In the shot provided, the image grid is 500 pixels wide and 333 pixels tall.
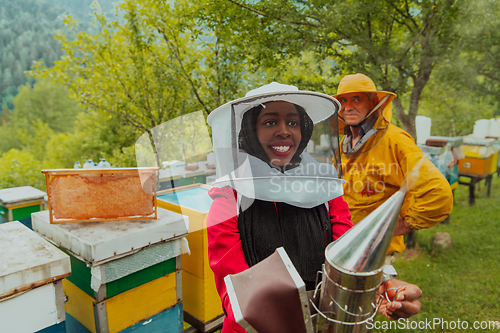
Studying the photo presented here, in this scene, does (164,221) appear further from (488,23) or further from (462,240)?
(462,240)

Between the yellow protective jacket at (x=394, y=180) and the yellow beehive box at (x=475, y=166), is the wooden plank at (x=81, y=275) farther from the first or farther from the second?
the yellow beehive box at (x=475, y=166)

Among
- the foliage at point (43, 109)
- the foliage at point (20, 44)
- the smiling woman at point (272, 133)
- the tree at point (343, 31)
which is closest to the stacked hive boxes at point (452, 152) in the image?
the tree at point (343, 31)

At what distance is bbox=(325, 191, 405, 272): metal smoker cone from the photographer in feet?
2.34

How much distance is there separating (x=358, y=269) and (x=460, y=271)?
5.06 meters

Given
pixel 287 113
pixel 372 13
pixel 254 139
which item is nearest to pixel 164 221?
pixel 254 139

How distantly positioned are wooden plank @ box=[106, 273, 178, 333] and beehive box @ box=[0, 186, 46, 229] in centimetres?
186

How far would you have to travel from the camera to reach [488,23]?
3.97 m

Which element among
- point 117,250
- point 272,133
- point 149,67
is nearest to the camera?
point 272,133

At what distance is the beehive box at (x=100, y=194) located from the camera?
1.92 metres

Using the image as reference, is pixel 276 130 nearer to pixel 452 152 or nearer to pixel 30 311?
pixel 30 311

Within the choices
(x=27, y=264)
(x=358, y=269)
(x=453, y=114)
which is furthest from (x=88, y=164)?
(x=453, y=114)

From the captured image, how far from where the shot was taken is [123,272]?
1.78 metres

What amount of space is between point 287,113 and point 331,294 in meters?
0.78

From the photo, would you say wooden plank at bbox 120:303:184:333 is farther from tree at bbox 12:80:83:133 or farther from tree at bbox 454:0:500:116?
tree at bbox 12:80:83:133
